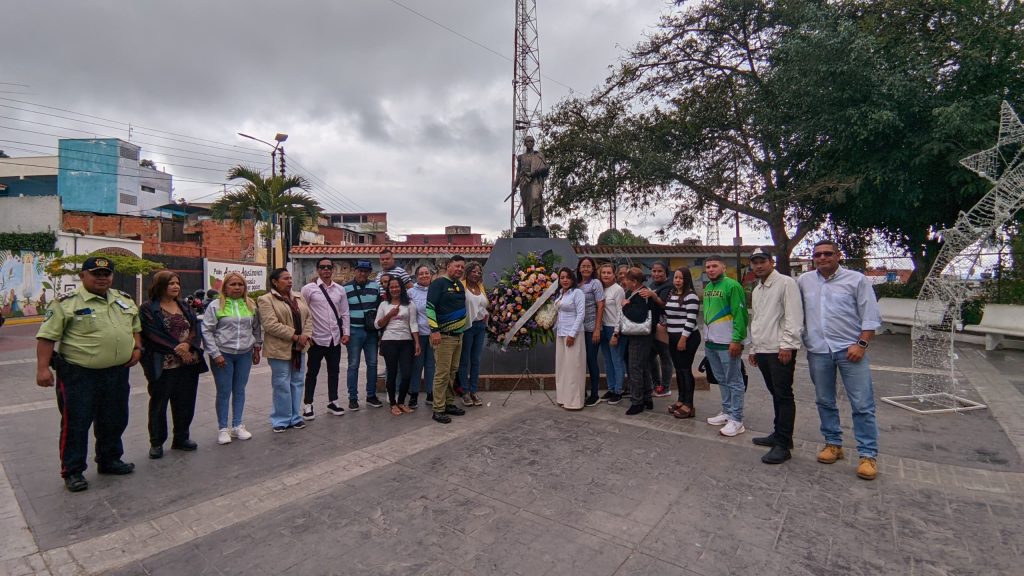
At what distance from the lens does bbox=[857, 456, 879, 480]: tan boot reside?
3705mm

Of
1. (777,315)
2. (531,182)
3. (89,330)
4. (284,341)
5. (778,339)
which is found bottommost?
(284,341)

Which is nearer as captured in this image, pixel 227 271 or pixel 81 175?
pixel 227 271

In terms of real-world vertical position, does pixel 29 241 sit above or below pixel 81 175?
below

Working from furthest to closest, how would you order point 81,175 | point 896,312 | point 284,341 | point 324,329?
point 81,175 → point 896,312 → point 324,329 → point 284,341

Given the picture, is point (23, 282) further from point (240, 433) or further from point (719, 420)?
point (719, 420)

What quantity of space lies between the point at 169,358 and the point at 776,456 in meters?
5.23

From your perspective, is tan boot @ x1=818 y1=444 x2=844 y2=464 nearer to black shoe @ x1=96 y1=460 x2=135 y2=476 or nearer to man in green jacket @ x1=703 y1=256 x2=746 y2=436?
man in green jacket @ x1=703 y1=256 x2=746 y2=436

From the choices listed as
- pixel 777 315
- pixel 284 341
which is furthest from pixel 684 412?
Result: pixel 284 341

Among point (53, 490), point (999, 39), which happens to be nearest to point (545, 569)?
point (53, 490)

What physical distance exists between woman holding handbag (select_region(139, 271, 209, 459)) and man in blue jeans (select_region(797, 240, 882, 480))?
516 centimetres

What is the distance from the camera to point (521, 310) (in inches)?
245

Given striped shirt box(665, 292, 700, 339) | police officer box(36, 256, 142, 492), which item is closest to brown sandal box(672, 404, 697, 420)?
striped shirt box(665, 292, 700, 339)

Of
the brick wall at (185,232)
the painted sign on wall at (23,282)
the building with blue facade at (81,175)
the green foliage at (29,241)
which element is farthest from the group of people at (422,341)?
the building with blue facade at (81,175)

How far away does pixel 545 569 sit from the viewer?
8.68 ft
